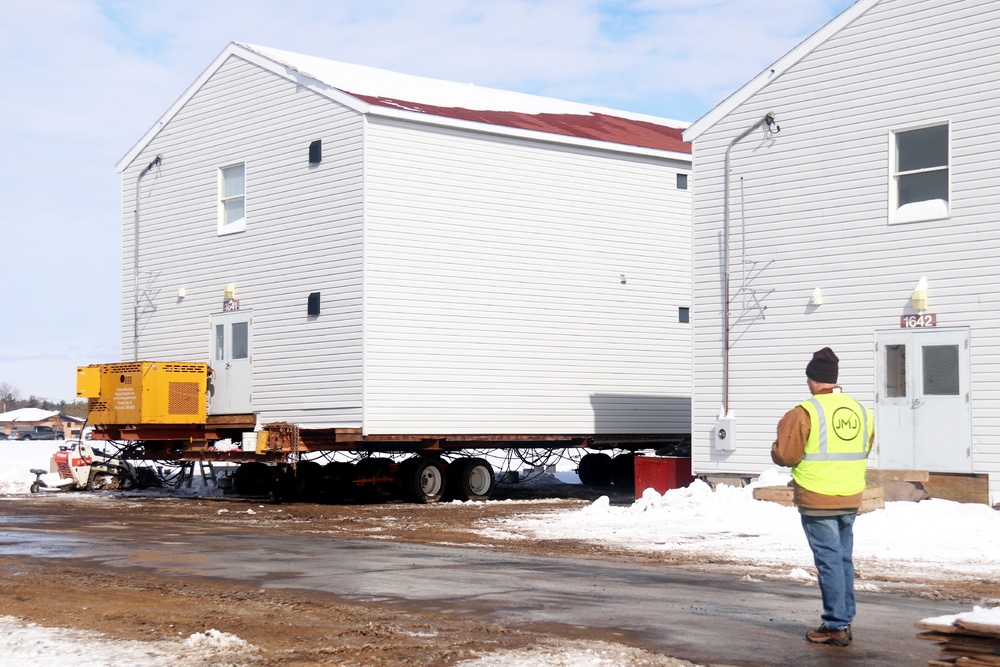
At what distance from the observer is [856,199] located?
63.4 feet

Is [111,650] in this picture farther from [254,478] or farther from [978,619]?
[254,478]

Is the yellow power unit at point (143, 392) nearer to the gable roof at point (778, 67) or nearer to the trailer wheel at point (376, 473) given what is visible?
the trailer wheel at point (376, 473)

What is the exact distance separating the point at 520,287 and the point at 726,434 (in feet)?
19.5

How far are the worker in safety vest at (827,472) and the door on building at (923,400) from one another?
10126 millimetres

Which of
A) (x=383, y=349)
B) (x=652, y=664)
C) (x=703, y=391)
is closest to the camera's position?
(x=652, y=664)

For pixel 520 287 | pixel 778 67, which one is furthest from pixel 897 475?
pixel 520 287

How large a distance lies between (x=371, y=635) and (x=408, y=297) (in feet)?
50.1

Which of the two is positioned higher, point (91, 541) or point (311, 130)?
point (311, 130)

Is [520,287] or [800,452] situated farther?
[520,287]

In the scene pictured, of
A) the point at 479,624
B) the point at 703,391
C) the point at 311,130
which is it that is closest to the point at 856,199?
the point at 703,391

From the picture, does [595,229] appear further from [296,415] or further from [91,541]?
[91,541]

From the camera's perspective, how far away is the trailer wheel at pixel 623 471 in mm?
29641

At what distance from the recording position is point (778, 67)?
20500 millimetres

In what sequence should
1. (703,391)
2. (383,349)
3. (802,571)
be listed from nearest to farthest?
(802,571)
(703,391)
(383,349)
